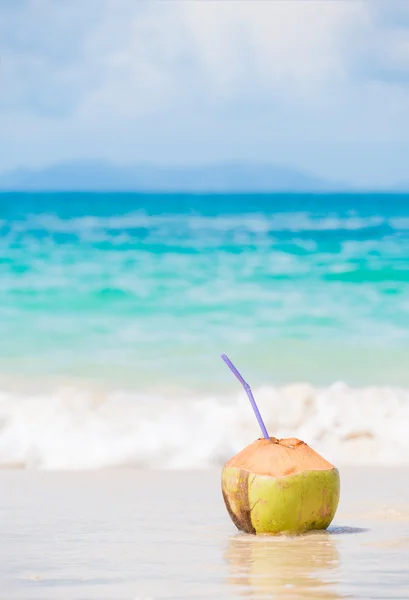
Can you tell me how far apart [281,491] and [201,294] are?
532 inches

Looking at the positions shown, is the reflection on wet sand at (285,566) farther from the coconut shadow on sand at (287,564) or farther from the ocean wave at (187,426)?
the ocean wave at (187,426)

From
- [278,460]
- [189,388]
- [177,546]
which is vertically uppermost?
[278,460]

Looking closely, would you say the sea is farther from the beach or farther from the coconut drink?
the coconut drink

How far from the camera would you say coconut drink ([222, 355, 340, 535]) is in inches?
239

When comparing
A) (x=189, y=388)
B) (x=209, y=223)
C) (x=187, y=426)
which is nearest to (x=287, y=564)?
(x=187, y=426)

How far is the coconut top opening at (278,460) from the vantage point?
6.13 m

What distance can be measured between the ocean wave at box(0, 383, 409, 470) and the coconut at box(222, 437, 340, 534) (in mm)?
2766

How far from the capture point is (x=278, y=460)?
618cm

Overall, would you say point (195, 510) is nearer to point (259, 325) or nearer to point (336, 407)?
point (336, 407)

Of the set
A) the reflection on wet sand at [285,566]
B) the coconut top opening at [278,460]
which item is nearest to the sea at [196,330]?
the coconut top opening at [278,460]

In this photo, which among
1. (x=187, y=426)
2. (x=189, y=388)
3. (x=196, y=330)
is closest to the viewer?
(x=187, y=426)

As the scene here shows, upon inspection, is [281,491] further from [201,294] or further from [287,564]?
[201,294]

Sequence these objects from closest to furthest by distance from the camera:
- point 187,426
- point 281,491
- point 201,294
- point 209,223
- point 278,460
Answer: point 281,491, point 278,460, point 187,426, point 201,294, point 209,223

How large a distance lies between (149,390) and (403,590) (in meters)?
8.35
